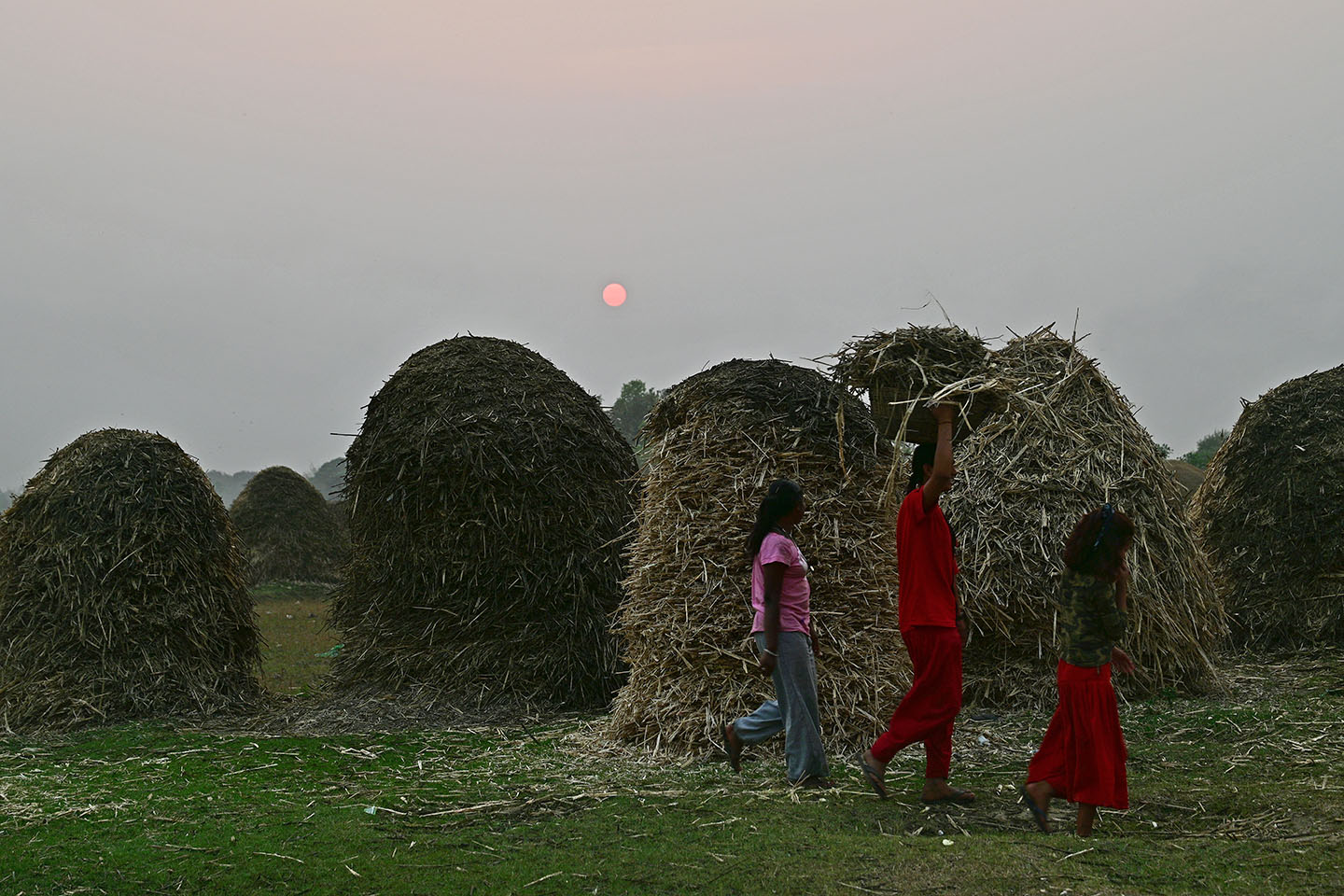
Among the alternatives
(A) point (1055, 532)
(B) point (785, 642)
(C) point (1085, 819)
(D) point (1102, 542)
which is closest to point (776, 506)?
(B) point (785, 642)

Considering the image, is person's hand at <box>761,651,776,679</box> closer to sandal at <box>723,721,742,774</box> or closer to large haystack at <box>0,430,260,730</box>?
sandal at <box>723,721,742,774</box>

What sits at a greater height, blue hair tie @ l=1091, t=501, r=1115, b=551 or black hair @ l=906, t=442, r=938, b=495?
black hair @ l=906, t=442, r=938, b=495

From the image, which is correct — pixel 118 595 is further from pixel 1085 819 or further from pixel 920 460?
pixel 1085 819

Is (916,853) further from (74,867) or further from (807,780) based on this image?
(74,867)

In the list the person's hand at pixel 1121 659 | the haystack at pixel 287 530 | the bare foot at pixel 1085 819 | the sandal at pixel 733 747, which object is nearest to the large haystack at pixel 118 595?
the sandal at pixel 733 747

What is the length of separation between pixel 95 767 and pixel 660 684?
14.4 feet

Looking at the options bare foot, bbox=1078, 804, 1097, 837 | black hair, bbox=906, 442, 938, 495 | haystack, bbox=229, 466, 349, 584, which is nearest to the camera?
bare foot, bbox=1078, 804, 1097, 837

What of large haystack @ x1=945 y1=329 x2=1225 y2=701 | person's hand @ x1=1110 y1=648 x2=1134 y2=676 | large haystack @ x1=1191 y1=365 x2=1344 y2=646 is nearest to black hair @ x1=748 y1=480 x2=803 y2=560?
person's hand @ x1=1110 y1=648 x2=1134 y2=676

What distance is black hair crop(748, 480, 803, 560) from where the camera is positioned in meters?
6.28

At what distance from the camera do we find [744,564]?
24.4 feet

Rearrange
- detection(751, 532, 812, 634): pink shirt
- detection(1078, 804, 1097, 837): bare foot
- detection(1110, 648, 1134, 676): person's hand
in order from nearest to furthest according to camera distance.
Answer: detection(1078, 804, 1097, 837): bare foot < detection(1110, 648, 1134, 676): person's hand < detection(751, 532, 812, 634): pink shirt

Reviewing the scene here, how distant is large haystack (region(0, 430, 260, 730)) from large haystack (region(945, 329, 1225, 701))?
25.6 ft

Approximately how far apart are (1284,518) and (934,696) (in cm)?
888

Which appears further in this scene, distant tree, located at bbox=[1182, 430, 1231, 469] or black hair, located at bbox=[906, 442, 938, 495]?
distant tree, located at bbox=[1182, 430, 1231, 469]
